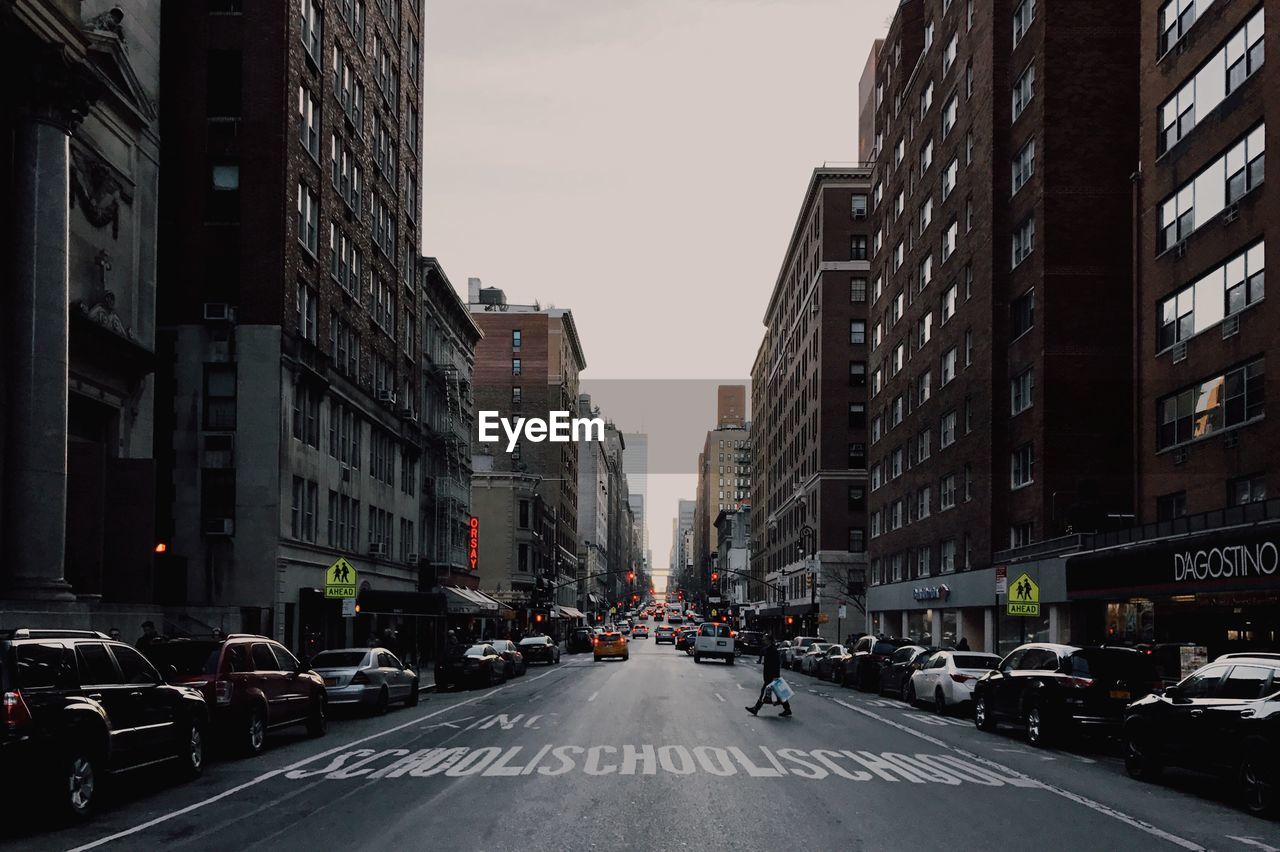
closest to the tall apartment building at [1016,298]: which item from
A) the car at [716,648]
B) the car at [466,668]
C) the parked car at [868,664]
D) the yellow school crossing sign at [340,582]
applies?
the parked car at [868,664]

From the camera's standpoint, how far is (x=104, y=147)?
34438 millimetres

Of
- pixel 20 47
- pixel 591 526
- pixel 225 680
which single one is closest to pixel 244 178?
pixel 20 47

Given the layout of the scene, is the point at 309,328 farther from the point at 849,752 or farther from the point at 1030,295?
the point at 849,752

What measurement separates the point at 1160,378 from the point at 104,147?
30035mm

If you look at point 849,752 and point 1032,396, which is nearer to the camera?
point 849,752

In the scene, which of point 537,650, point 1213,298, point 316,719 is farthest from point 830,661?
point 316,719

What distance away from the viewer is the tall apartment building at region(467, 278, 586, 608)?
98.8 metres

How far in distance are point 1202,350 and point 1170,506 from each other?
497 cm

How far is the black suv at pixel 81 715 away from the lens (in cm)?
1239

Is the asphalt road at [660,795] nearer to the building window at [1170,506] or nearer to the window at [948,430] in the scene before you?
the building window at [1170,506]

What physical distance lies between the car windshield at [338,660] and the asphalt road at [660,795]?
9.90 ft

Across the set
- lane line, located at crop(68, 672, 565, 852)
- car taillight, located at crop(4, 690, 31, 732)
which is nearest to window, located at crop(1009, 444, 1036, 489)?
lane line, located at crop(68, 672, 565, 852)

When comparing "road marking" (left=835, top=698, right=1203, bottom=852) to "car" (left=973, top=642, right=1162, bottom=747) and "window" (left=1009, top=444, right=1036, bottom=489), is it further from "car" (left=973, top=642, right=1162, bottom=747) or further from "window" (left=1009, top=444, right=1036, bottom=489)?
"window" (left=1009, top=444, right=1036, bottom=489)

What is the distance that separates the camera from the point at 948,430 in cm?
5694
